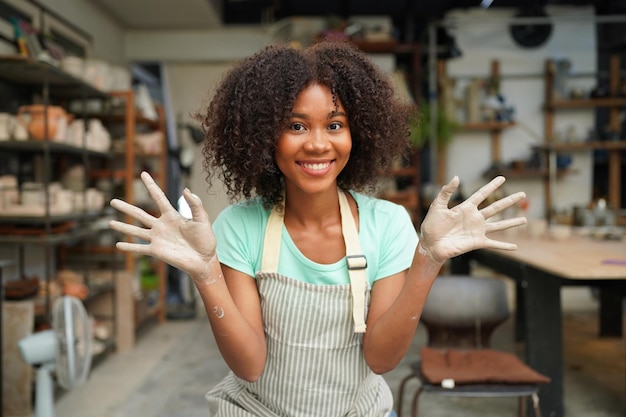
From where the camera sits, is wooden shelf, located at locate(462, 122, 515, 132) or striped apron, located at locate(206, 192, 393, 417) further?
wooden shelf, located at locate(462, 122, 515, 132)

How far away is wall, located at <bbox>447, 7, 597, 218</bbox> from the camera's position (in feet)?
21.5

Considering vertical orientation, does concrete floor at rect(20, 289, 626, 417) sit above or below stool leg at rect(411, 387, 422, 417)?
below

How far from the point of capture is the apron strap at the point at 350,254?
4.35ft

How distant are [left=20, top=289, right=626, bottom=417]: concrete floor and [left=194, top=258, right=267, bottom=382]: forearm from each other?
204 cm

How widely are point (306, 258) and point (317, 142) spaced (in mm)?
276

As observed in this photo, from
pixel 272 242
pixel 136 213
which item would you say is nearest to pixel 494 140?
pixel 272 242

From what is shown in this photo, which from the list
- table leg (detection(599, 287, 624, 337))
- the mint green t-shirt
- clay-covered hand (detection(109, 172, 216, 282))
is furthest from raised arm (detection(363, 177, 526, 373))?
table leg (detection(599, 287, 624, 337))

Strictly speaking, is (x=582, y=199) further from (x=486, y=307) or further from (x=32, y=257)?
(x=32, y=257)

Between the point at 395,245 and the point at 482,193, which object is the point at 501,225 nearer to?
the point at 482,193

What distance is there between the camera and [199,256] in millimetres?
1178

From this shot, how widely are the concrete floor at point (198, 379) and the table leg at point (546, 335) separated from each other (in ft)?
1.27

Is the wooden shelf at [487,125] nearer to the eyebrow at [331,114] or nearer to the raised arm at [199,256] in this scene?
the eyebrow at [331,114]

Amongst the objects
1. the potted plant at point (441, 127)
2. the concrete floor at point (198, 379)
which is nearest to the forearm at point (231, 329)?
the concrete floor at point (198, 379)

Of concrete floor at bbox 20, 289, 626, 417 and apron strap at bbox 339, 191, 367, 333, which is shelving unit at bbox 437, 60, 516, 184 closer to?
concrete floor at bbox 20, 289, 626, 417
